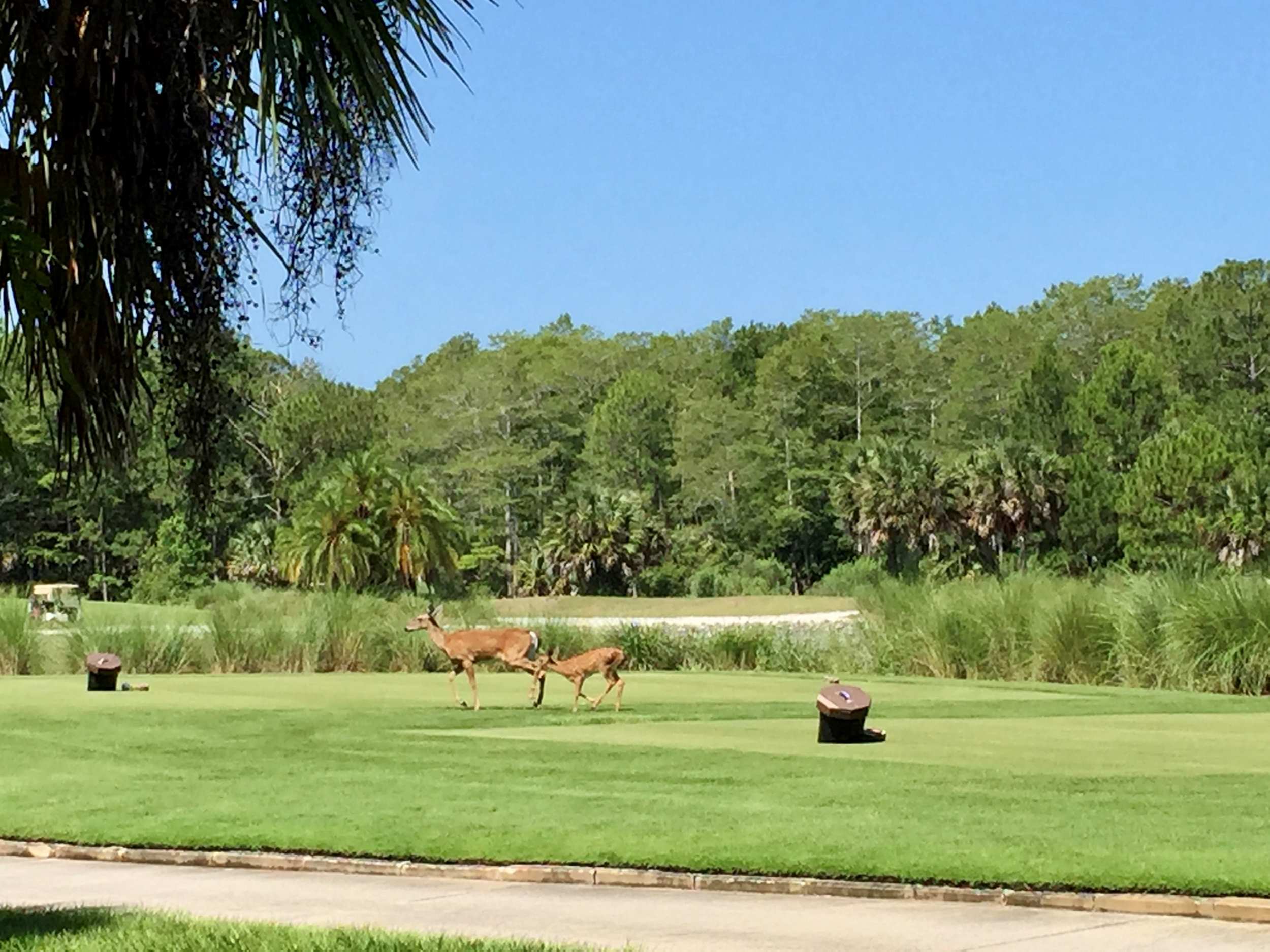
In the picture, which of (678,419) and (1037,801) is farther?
(678,419)

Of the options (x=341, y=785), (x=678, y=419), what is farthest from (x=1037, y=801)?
(x=678, y=419)

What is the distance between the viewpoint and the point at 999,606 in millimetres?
30688

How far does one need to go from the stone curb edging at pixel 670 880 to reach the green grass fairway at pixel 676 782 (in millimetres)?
188

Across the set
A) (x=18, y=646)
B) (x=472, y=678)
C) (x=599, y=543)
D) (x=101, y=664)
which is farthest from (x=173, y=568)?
(x=472, y=678)

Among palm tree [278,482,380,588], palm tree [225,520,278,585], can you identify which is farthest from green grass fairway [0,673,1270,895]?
palm tree [225,520,278,585]

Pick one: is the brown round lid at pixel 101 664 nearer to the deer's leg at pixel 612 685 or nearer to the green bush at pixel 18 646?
the green bush at pixel 18 646

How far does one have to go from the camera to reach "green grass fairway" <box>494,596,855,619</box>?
70.2 m

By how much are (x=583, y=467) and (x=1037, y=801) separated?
98614 mm

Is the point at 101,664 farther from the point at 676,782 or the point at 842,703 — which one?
the point at 676,782

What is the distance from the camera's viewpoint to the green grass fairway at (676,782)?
11219mm

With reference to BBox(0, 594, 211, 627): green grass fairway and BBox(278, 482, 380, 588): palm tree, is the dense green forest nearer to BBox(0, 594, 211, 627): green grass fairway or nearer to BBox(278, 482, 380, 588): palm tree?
BBox(278, 482, 380, 588): palm tree

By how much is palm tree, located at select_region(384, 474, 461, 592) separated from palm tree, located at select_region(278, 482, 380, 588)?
834 mm

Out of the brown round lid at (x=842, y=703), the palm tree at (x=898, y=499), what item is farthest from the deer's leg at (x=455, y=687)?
the palm tree at (x=898, y=499)

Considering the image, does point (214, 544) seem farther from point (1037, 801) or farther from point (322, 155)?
point (322, 155)
